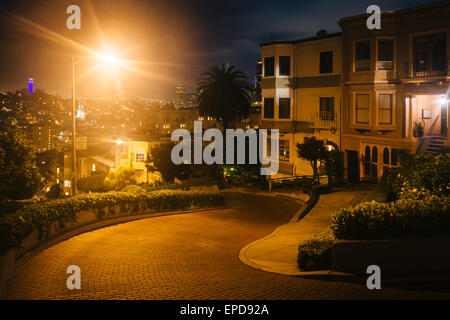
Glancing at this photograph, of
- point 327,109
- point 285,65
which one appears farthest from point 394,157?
point 285,65

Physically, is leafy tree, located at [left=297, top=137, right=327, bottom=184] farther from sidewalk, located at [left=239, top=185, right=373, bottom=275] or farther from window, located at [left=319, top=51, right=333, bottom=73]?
window, located at [left=319, top=51, right=333, bottom=73]

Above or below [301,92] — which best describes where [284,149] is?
below

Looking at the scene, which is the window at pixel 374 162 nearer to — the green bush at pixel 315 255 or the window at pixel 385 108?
the window at pixel 385 108

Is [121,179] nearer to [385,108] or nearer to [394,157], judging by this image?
[385,108]

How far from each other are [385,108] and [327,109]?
5.47 meters

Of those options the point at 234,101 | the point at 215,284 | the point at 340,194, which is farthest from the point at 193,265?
the point at 234,101

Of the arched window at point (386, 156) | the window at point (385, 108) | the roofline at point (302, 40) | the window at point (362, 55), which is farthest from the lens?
the roofline at point (302, 40)

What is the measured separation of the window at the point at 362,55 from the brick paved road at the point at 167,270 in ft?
48.3

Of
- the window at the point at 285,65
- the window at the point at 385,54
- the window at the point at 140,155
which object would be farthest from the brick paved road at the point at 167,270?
the window at the point at 140,155

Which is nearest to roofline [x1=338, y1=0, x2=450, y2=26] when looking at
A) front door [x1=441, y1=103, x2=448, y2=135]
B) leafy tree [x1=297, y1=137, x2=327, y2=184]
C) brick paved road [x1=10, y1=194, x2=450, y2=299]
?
front door [x1=441, y1=103, x2=448, y2=135]

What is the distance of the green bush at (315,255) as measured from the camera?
11.4 metres

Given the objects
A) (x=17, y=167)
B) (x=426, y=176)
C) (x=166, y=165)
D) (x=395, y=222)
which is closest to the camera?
(x=395, y=222)

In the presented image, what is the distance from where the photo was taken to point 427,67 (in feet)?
84.3
